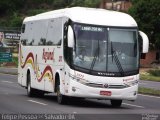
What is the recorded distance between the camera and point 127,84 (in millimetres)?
22875

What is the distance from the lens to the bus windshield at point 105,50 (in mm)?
22828

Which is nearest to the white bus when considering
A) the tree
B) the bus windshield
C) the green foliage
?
the bus windshield

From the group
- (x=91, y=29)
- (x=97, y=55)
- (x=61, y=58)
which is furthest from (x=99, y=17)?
(x=61, y=58)

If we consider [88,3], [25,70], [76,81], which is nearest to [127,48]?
[76,81]

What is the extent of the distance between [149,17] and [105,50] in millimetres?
63084

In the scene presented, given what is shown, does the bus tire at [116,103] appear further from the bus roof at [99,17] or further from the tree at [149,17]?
the tree at [149,17]

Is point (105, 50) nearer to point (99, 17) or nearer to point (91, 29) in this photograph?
point (91, 29)

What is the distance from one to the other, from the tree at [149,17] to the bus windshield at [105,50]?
59.6 m

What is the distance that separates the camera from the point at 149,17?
8538 centimetres

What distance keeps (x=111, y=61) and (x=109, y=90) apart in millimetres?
1019

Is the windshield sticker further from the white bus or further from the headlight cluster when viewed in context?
the headlight cluster

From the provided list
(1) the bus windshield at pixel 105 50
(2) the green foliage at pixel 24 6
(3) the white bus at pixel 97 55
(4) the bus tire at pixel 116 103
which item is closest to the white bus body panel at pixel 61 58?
(3) the white bus at pixel 97 55

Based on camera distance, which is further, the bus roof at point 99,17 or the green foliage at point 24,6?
the green foliage at point 24,6

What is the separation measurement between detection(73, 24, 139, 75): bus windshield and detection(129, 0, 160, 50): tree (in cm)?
5960
